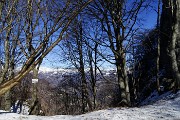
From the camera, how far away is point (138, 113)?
813 centimetres

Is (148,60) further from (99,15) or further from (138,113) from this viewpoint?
(138,113)

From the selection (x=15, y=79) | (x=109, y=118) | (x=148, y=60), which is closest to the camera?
(x=15, y=79)

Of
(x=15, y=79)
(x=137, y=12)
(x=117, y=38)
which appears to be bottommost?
(x=15, y=79)

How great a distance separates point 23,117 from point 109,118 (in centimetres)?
297

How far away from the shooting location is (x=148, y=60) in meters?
30.0

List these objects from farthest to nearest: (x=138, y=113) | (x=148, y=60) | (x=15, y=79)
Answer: (x=148, y=60)
(x=138, y=113)
(x=15, y=79)

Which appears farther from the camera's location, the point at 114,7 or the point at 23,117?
the point at 114,7

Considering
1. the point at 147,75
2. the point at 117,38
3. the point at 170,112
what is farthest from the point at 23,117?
the point at 147,75

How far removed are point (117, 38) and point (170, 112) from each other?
5244mm

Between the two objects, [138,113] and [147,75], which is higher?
[147,75]

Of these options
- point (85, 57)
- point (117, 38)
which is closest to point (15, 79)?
point (117, 38)

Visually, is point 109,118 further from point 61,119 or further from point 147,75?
point 147,75

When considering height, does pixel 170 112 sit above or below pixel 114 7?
below

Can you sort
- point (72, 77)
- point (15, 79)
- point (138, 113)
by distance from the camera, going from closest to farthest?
point (15, 79) < point (138, 113) < point (72, 77)
